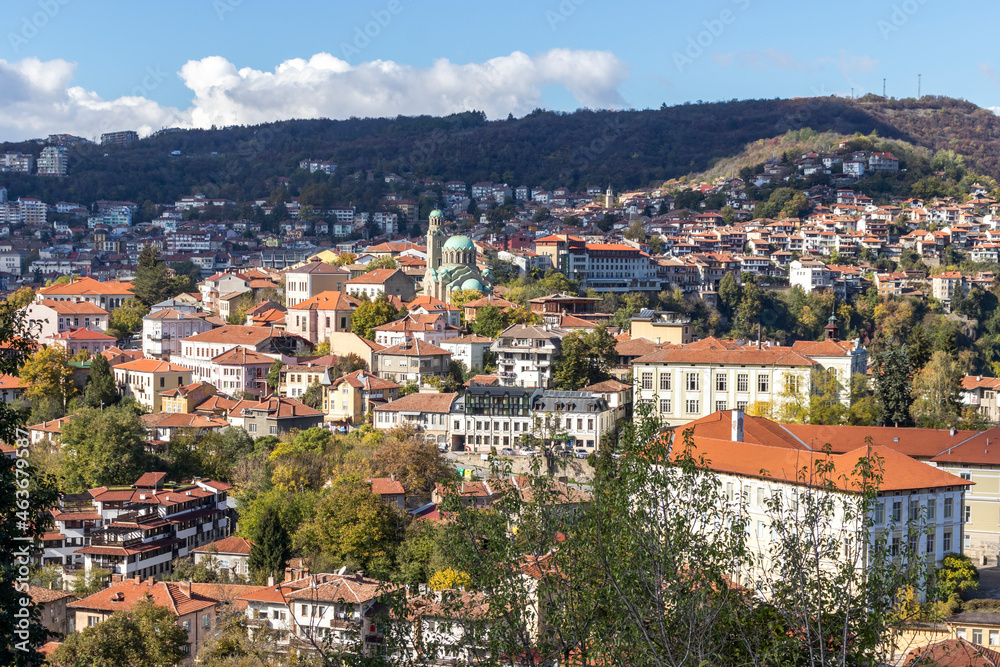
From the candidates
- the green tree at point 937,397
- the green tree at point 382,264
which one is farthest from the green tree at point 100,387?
the green tree at point 937,397

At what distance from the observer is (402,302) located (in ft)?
164

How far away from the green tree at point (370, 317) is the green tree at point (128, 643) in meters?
22.0

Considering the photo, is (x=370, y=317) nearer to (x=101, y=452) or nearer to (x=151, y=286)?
(x=101, y=452)

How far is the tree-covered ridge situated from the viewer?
126m

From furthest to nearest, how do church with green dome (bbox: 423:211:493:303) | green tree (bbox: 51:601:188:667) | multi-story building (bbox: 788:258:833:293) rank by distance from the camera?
multi-story building (bbox: 788:258:833:293) < church with green dome (bbox: 423:211:493:303) < green tree (bbox: 51:601:188:667)

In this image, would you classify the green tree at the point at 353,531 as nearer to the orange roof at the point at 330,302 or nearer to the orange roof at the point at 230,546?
the orange roof at the point at 230,546

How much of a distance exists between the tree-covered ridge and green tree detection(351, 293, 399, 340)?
239ft

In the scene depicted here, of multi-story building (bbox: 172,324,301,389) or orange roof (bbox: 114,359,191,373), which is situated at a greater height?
multi-story building (bbox: 172,324,301,389)

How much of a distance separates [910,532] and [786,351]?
27309 mm

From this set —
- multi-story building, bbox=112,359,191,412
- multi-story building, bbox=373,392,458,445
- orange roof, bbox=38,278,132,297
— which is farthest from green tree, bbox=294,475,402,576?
orange roof, bbox=38,278,132,297

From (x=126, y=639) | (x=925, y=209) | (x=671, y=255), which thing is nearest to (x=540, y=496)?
(x=126, y=639)

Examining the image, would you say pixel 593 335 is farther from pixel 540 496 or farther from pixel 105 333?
pixel 540 496

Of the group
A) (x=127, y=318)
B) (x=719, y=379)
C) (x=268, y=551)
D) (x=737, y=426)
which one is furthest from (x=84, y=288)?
(x=737, y=426)

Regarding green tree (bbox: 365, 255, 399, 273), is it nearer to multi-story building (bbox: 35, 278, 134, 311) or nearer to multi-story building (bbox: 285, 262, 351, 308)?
multi-story building (bbox: 285, 262, 351, 308)
